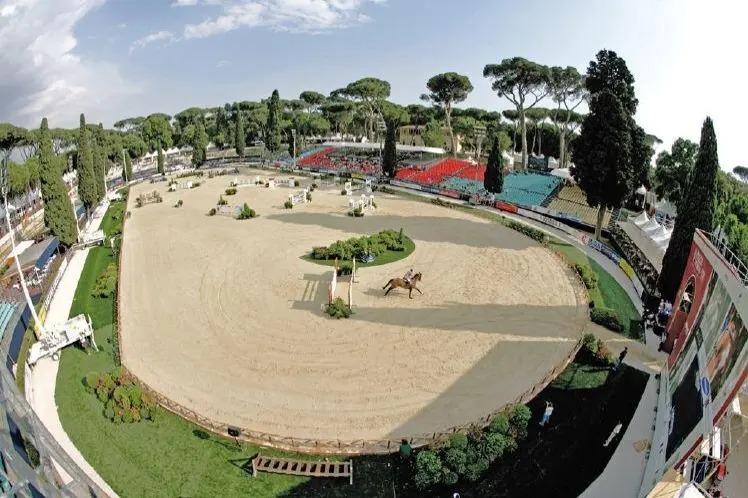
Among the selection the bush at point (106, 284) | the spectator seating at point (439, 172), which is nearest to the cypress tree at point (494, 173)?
the spectator seating at point (439, 172)

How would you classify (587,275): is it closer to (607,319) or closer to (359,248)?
(607,319)

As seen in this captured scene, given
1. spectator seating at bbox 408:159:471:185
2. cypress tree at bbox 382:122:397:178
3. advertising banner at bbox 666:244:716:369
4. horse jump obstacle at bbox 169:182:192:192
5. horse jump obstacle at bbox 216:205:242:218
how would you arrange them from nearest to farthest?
advertising banner at bbox 666:244:716:369
horse jump obstacle at bbox 216:205:242:218
cypress tree at bbox 382:122:397:178
horse jump obstacle at bbox 169:182:192:192
spectator seating at bbox 408:159:471:185

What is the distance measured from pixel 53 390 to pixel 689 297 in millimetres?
29391

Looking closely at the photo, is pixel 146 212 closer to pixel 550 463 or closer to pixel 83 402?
pixel 83 402

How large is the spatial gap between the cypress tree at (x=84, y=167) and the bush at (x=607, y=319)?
44.4m

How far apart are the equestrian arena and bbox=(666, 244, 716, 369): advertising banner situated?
4247 millimetres

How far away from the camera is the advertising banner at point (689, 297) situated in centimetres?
1605

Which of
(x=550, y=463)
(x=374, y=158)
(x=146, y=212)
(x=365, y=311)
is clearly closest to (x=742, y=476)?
(x=550, y=463)

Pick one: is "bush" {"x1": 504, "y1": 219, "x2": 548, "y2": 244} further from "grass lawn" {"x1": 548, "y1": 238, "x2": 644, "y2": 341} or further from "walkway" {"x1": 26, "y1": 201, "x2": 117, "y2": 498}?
"walkway" {"x1": 26, "y1": 201, "x2": 117, "y2": 498}

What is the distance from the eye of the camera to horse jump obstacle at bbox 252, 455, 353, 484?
1400 centimetres

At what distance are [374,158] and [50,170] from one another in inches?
2149

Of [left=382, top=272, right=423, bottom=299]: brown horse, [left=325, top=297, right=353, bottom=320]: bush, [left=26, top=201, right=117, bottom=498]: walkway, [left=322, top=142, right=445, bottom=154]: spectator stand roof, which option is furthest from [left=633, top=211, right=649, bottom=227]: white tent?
[left=322, top=142, right=445, bottom=154]: spectator stand roof

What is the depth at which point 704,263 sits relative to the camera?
55.0 feet

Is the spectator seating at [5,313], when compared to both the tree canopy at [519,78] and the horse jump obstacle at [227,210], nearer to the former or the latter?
the horse jump obstacle at [227,210]
